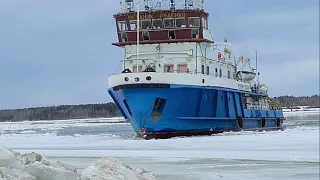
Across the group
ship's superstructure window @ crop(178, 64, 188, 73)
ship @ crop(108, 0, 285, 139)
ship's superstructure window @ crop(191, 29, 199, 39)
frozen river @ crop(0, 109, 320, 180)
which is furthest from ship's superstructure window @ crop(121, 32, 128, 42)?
frozen river @ crop(0, 109, 320, 180)

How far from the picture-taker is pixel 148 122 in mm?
26078

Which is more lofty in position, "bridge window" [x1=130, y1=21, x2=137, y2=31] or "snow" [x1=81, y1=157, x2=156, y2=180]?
"bridge window" [x1=130, y1=21, x2=137, y2=31]

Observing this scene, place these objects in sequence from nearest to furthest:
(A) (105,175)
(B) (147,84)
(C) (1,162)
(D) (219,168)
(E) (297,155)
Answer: (C) (1,162)
(A) (105,175)
(D) (219,168)
(E) (297,155)
(B) (147,84)

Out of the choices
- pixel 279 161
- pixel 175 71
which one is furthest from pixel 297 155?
pixel 175 71

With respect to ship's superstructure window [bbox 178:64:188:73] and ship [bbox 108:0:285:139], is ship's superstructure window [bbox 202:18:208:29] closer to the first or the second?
ship [bbox 108:0:285:139]

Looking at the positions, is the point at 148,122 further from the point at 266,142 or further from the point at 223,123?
the point at 266,142

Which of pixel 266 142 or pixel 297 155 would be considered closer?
pixel 297 155

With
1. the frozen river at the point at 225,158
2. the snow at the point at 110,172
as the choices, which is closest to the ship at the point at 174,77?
the frozen river at the point at 225,158

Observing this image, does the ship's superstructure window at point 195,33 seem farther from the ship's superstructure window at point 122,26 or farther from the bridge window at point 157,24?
the ship's superstructure window at point 122,26

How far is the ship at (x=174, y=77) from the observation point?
25.9 meters

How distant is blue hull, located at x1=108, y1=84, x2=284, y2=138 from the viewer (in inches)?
1011

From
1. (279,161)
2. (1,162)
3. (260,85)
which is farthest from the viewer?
(260,85)

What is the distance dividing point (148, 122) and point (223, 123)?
4.88 metres

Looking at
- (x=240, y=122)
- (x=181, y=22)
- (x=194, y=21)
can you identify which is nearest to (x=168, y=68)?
(x=181, y=22)
